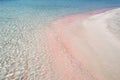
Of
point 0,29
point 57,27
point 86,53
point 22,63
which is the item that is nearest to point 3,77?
point 22,63

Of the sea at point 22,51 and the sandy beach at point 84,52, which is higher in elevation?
the sea at point 22,51

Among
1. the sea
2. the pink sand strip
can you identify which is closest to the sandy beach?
the pink sand strip

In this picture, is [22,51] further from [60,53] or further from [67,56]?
[67,56]

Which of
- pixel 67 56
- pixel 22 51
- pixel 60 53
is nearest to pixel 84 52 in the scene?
pixel 67 56

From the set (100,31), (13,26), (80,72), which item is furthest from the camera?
(13,26)

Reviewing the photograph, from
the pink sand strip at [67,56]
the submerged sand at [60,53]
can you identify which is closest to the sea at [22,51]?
the submerged sand at [60,53]

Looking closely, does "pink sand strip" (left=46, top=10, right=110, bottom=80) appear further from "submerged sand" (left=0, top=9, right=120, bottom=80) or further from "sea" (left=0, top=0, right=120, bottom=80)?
"sea" (left=0, top=0, right=120, bottom=80)

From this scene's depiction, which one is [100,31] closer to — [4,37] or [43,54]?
[43,54]

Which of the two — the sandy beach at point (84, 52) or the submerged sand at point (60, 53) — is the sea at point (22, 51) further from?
the sandy beach at point (84, 52)
